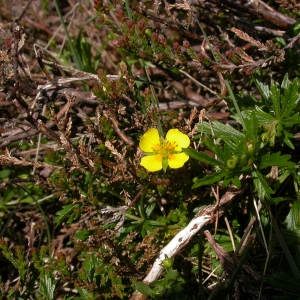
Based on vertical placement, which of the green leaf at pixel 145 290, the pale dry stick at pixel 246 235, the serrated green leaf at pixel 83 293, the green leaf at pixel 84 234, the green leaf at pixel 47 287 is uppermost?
the pale dry stick at pixel 246 235

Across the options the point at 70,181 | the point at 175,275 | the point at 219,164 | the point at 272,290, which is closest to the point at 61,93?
the point at 70,181

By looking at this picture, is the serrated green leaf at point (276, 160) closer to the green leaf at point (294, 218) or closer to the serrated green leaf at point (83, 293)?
the green leaf at point (294, 218)

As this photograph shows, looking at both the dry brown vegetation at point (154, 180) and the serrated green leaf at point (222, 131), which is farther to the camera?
the serrated green leaf at point (222, 131)

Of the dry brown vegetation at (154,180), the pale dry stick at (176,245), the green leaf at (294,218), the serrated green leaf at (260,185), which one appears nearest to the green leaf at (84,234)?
the dry brown vegetation at (154,180)

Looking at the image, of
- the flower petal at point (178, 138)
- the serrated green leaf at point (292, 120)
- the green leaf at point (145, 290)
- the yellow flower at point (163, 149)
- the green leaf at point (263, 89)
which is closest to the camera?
the green leaf at point (145, 290)

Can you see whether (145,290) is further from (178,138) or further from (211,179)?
(178,138)

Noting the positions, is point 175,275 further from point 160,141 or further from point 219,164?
point 160,141

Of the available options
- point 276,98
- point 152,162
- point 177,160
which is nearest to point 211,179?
point 177,160
